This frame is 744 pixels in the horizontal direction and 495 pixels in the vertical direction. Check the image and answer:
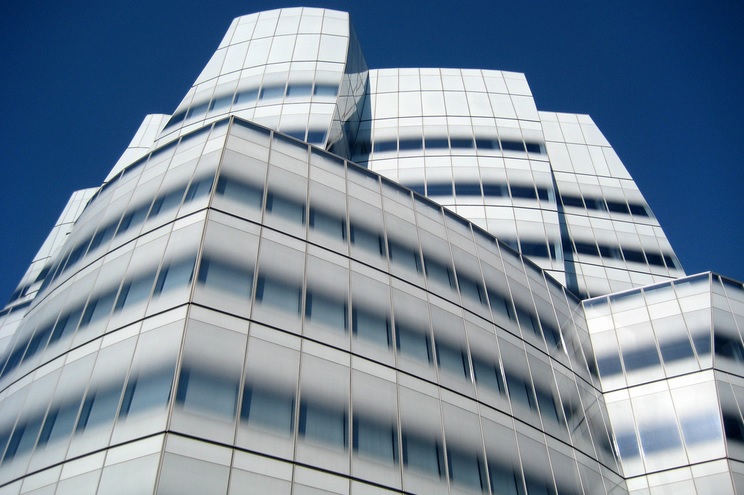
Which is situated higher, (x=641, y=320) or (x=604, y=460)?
(x=641, y=320)

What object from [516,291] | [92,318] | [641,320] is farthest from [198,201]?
[641,320]

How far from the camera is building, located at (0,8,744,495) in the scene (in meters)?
20.0

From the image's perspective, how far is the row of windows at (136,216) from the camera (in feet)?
85.1

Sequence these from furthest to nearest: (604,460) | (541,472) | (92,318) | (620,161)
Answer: (620,161)
(604,460)
(541,472)
(92,318)

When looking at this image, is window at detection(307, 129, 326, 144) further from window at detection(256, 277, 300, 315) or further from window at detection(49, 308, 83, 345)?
window at detection(49, 308, 83, 345)

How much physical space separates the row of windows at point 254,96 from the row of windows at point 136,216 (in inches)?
773

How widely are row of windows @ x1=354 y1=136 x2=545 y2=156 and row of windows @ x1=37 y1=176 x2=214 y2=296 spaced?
Answer: 2597 cm

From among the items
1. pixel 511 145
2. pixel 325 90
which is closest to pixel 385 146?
pixel 325 90

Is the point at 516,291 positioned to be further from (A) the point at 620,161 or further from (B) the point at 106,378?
(A) the point at 620,161

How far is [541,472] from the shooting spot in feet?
87.2

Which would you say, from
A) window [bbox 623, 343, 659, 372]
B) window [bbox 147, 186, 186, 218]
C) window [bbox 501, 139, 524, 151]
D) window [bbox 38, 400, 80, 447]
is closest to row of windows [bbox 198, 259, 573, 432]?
window [bbox 147, 186, 186, 218]

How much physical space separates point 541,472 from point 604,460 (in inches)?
230

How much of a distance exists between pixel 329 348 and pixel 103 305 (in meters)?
8.13

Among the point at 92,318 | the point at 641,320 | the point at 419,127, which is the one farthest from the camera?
the point at 419,127
